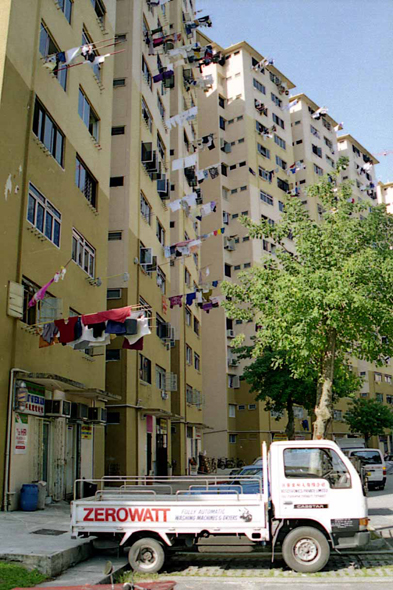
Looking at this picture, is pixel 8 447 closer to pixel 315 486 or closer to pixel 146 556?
pixel 146 556

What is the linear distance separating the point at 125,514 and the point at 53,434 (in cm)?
844

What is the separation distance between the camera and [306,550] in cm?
935

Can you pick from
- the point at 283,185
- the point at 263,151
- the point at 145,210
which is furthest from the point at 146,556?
the point at 283,185

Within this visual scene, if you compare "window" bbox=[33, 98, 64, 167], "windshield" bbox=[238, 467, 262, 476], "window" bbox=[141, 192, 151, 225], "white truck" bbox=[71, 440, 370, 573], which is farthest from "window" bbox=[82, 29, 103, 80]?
"white truck" bbox=[71, 440, 370, 573]

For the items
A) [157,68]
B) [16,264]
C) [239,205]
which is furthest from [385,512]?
[239,205]

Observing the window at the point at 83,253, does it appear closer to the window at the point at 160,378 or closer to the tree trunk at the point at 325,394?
the tree trunk at the point at 325,394

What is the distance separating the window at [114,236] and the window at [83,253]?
4453mm

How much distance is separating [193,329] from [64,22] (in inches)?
966

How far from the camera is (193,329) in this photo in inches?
1604

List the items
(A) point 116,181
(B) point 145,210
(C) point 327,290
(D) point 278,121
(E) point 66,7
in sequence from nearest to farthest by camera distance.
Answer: (C) point 327,290 → (E) point 66,7 → (A) point 116,181 → (B) point 145,210 → (D) point 278,121

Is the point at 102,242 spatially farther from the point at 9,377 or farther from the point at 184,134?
the point at 184,134

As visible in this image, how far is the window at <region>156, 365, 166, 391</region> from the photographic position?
30.4 m

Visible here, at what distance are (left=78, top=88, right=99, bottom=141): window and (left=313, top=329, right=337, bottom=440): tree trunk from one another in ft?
41.0

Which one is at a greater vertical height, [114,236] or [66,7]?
[66,7]
